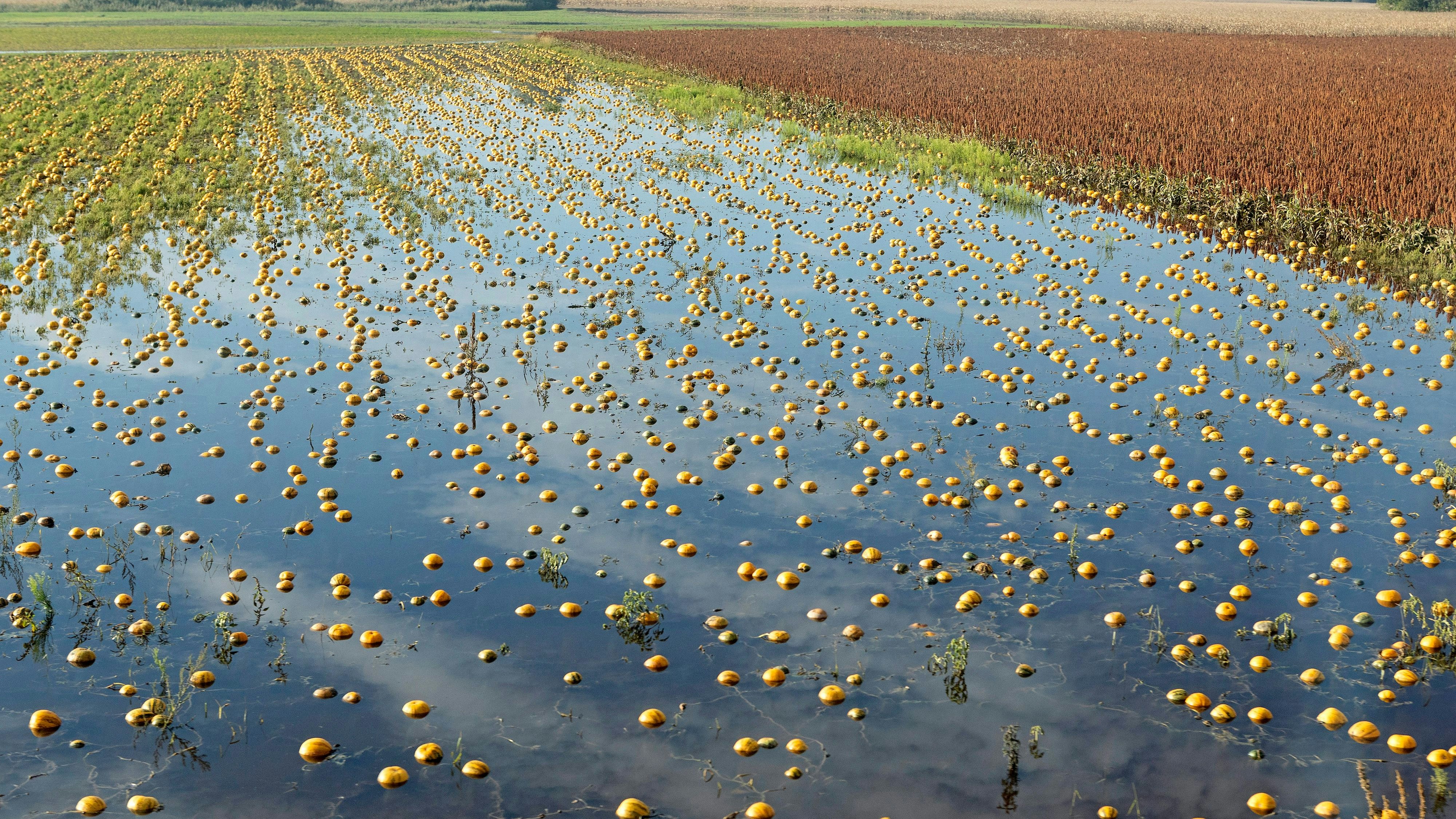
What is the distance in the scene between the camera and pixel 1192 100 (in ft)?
76.0

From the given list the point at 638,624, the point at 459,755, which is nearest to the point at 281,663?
the point at 459,755

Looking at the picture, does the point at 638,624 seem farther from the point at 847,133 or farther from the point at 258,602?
the point at 847,133

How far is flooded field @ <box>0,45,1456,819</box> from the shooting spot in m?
4.62

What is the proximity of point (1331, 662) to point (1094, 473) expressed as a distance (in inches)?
95.3

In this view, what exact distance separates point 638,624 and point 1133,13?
96.4 metres

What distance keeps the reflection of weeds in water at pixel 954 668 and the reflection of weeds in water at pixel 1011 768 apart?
11.3 inches

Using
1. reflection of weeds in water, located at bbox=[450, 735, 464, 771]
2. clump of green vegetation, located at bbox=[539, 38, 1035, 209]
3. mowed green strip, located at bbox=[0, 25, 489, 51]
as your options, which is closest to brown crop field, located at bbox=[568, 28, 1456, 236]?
clump of green vegetation, located at bbox=[539, 38, 1035, 209]

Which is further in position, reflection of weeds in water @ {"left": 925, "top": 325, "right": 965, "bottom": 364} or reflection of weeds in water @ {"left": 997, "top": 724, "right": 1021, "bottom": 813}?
reflection of weeds in water @ {"left": 925, "top": 325, "right": 965, "bottom": 364}

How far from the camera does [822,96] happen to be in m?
28.0

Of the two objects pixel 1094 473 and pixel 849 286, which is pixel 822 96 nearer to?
pixel 849 286

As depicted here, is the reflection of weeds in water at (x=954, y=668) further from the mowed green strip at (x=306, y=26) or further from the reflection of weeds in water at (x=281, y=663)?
the mowed green strip at (x=306, y=26)

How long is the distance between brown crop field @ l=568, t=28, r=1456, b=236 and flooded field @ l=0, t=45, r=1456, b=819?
3.12m

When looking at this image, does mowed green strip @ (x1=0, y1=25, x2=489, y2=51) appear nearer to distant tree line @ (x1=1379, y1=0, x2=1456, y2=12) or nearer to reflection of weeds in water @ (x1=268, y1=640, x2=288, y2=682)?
reflection of weeds in water @ (x1=268, y1=640, x2=288, y2=682)

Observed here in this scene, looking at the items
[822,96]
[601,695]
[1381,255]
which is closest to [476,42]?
[822,96]
